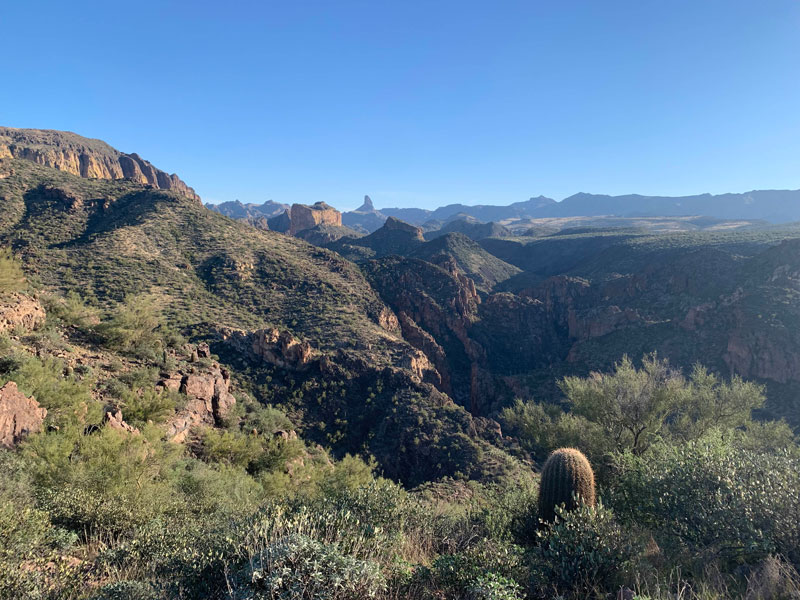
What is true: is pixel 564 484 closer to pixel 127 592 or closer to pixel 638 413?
pixel 127 592

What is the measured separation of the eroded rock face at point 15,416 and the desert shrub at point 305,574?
11.0m

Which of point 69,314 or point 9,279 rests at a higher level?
point 9,279

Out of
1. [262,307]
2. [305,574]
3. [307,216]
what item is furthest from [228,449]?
[307,216]

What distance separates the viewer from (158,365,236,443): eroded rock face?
15625 mm

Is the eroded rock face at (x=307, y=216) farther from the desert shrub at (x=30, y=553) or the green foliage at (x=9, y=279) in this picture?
the desert shrub at (x=30, y=553)

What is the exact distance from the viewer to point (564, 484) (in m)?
9.16

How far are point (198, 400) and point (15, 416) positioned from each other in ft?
24.5

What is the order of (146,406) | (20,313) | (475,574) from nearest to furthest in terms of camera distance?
(475,574) → (146,406) → (20,313)

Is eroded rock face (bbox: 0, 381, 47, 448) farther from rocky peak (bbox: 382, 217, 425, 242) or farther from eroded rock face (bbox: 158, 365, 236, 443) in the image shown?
rocky peak (bbox: 382, 217, 425, 242)

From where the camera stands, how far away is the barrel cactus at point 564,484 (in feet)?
29.9

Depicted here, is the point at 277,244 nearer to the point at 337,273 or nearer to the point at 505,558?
the point at 337,273

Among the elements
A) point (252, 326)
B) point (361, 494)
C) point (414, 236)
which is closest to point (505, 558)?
point (361, 494)

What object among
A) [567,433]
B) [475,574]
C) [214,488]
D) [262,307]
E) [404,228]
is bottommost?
[567,433]

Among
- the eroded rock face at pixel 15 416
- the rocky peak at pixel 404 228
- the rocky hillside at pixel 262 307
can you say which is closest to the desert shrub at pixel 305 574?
the eroded rock face at pixel 15 416
